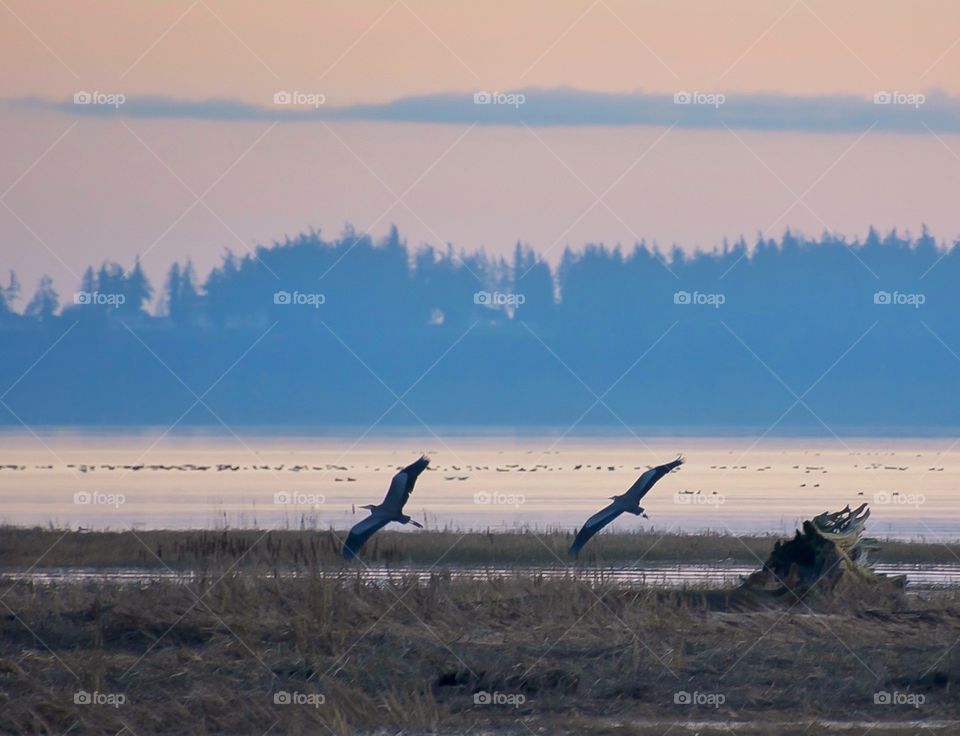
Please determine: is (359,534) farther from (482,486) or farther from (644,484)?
(482,486)

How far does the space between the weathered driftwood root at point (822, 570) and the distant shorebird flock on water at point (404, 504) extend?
2.19 metres

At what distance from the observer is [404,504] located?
2447 centimetres

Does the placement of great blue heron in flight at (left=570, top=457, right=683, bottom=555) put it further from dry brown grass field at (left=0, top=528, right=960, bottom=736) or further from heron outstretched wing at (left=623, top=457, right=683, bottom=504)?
dry brown grass field at (left=0, top=528, right=960, bottom=736)

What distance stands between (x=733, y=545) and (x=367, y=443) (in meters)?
136

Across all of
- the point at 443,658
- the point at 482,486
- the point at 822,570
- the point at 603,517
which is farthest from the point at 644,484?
the point at 482,486

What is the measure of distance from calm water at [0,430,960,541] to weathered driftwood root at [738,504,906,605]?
5.15 m

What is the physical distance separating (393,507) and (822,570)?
6.73 meters

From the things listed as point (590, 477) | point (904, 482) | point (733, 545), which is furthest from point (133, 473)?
point (733, 545)

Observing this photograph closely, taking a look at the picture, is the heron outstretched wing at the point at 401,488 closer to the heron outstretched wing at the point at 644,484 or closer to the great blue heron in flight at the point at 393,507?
the great blue heron in flight at the point at 393,507

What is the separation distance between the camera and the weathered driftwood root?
21969mm

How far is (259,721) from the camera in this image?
50.4 ft

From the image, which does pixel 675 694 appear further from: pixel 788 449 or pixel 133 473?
pixel 788 449

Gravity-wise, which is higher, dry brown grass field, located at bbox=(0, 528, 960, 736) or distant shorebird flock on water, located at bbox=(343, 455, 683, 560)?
distant shorebird flock on water, located at bbox=(343, 455, 683, 560)

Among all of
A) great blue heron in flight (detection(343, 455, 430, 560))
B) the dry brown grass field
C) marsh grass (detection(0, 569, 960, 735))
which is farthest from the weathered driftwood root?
great blue heron in flight (detection(343, 455, 430, 560))
